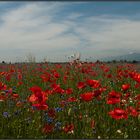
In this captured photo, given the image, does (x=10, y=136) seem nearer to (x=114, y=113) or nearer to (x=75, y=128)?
(x=75, y=128)

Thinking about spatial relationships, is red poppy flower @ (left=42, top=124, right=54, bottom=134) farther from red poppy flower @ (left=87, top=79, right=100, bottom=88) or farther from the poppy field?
red poppy flower @ (left=87, top=79, right=100, bottom=88)

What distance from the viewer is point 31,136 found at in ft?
16.2

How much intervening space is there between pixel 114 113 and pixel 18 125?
154 cm

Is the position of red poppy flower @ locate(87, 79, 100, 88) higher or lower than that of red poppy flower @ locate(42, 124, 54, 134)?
higher

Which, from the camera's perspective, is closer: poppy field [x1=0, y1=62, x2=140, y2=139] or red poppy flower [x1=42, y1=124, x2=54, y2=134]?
poppy field [x1=0, y1=62, x2=140, y2=139]

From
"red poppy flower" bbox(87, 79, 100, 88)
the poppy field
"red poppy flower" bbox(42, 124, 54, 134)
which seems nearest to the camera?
Result: the poppy field

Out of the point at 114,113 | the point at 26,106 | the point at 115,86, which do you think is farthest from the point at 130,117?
the point at 115,86

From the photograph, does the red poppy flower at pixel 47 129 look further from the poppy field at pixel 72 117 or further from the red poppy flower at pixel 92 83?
the red poppy flower at pixel 92 83

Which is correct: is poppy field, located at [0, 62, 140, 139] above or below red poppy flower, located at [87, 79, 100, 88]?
below

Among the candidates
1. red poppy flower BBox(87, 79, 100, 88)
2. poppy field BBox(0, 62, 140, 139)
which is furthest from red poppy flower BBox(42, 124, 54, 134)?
red poppy flower BBox(87, 79, 100, 88)

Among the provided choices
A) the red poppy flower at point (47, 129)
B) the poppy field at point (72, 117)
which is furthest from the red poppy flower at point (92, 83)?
the red poppy flower at point (47, 129)

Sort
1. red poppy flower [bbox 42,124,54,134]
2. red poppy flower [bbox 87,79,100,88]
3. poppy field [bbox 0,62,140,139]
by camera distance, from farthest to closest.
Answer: red poppy flower [bbox 87,79,100,88] < red poppy flower [bbox 42,124,54,134] < poppy field [bbox 0,62,140,139]

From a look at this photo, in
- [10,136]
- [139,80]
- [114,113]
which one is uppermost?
[139,80]

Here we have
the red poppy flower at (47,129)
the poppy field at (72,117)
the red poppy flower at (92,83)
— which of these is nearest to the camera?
the poppy field at (72,117)
